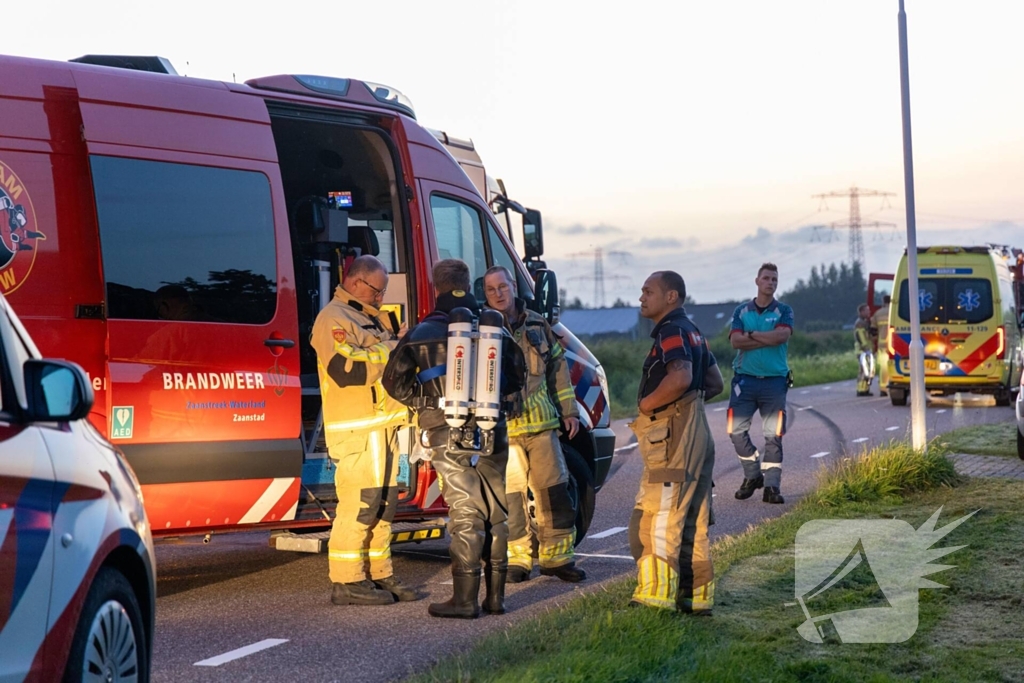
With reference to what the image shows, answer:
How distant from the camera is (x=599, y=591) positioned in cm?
735

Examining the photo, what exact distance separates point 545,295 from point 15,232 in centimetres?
370

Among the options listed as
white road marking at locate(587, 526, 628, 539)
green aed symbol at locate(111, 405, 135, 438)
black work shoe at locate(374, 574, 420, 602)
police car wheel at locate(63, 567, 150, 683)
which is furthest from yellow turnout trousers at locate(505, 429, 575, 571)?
police car wheel at locate(63, 567, 150, 683)

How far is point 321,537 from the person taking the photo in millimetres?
8422

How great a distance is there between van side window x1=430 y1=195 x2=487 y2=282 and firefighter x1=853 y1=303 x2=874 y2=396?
18670 mm

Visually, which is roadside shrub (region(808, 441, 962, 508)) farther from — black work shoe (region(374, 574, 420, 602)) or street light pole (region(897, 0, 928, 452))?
black work shoe (region(374, 574, 420, 602))

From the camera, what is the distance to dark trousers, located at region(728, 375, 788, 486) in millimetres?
11375

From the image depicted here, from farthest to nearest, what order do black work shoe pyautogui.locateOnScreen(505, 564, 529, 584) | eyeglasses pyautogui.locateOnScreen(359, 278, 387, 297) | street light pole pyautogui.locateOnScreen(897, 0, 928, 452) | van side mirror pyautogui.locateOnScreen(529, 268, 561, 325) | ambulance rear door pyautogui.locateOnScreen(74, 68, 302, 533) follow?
1. street light pole pyautogui.locateOnScreen(897, 0, 928, 452)
2. van side mirror pyautogui.locateOnScreen(529, 268, 561, 325)
3. black work shoe pyautogui.locateOnScreen(505, 564, 529, 584)
4. eyeglasses pyautogui.locateOnScreen(359, 278, 387, 297)
5. ambulance rear door pyautogui.locateOnScreen(74, 68, 302, 533)

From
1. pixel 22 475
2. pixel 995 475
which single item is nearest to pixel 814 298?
pixel 995 475

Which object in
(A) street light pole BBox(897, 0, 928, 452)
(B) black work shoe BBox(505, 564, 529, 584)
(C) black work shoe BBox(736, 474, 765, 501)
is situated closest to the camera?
(B) black work shoe BBox(505, 564, 529, 584)

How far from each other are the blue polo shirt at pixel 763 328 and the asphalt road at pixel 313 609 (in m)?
1.11

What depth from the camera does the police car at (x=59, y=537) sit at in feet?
11.7

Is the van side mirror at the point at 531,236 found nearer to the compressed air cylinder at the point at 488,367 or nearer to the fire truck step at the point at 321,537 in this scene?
the fire truck step at the point at 321,537

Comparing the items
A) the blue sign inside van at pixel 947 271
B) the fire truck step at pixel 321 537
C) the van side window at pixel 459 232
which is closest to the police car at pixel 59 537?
the fire truck step at pixel 321 537

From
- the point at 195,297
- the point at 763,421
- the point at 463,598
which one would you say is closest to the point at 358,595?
the point at 463,598
